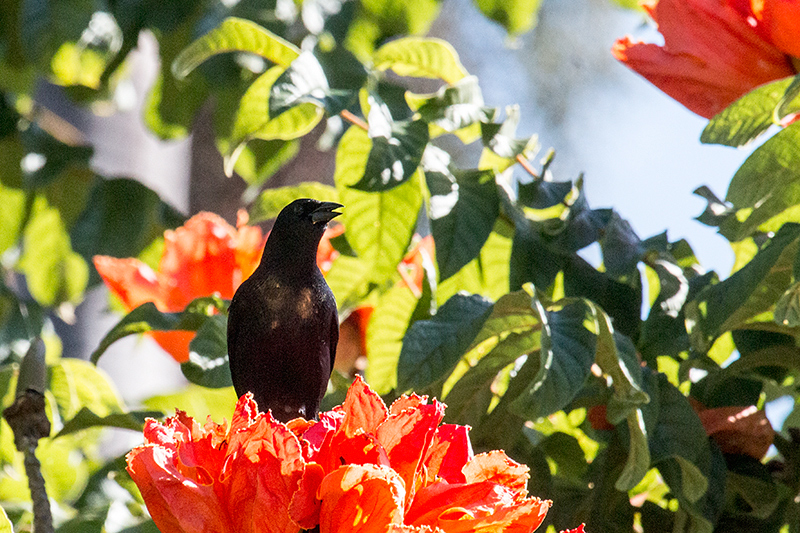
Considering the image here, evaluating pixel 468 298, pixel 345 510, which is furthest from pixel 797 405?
pixel 345 510

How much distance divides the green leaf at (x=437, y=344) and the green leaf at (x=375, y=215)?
0.24ft

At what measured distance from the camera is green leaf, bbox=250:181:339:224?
1.68 feet

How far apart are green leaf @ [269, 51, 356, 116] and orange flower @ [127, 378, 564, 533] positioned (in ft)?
0.60

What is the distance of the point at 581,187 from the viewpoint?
1.49ft

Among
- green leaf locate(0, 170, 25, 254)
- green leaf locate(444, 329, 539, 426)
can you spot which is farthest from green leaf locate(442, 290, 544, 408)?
green leaf locate(0, 170, 25, 254)

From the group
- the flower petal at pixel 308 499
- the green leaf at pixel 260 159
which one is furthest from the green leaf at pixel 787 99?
the green leaf at pixel 260 159

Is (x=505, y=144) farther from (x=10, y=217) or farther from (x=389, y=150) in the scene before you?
(x=10, y=217)

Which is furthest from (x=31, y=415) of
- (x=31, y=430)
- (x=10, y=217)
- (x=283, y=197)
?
(x=10, y=217)

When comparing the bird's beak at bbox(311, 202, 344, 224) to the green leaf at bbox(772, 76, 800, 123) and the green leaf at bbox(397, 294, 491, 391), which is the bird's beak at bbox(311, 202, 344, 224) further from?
the green leaf at bbox(772, 76, 800, 123)

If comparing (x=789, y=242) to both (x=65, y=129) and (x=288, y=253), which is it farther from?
(x=65, y=129)

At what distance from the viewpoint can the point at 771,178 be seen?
38 cm

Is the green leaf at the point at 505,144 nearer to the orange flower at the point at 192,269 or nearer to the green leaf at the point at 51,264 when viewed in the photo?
the orange flower at the point at 192,269

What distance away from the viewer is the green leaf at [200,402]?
549mm

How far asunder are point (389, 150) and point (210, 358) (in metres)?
0.12
